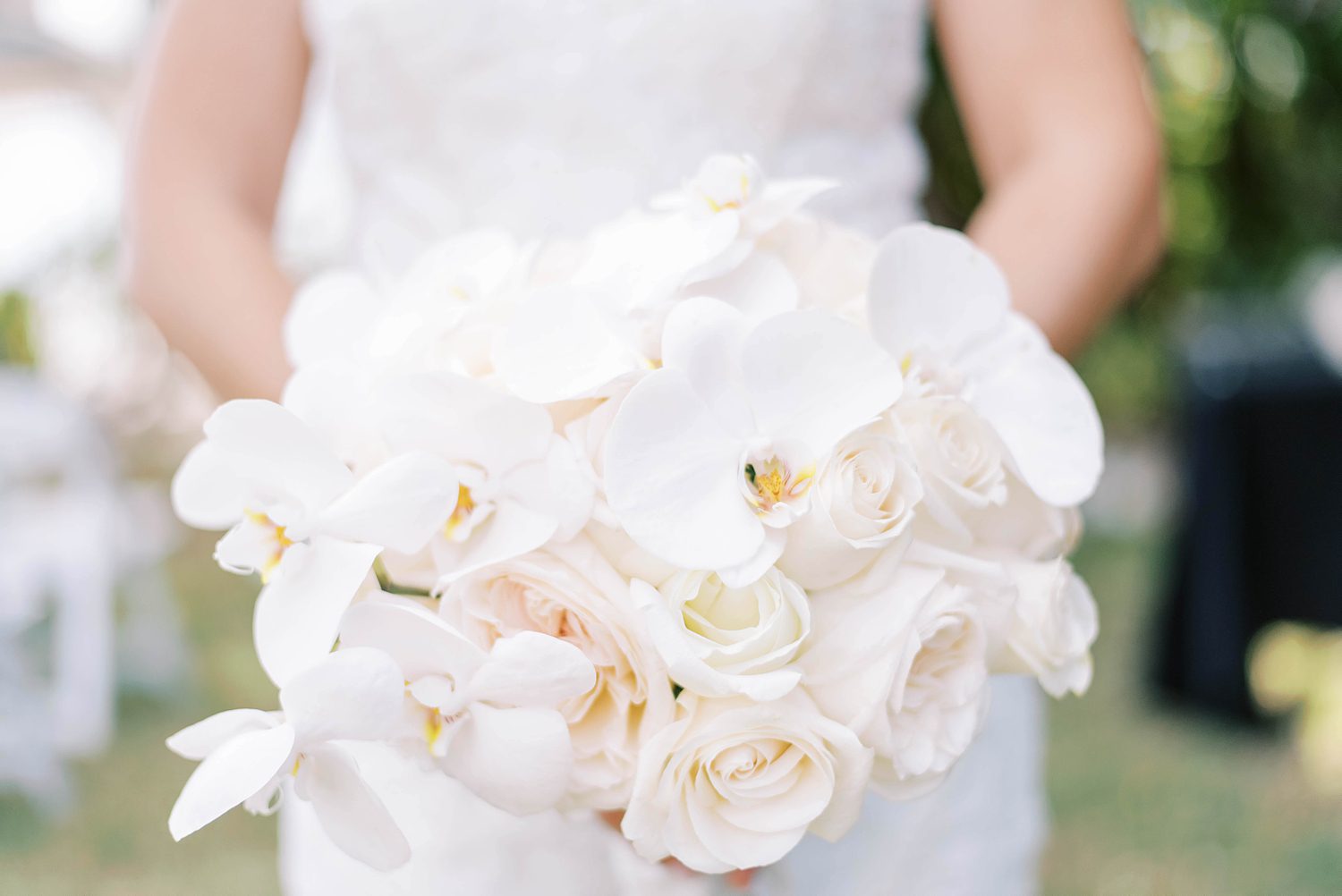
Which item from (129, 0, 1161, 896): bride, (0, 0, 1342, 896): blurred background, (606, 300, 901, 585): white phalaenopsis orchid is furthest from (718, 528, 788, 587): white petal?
(0, 0, 1342, 896): blurred background

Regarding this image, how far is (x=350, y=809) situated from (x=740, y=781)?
0.67ft

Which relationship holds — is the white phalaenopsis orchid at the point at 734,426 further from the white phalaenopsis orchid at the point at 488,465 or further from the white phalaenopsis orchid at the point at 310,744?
the white phalaenopsis orchid at the point at 310,744

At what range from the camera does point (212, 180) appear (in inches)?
46.1

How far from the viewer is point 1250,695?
14.0 ft

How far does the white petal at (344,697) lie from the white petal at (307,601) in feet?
0.13

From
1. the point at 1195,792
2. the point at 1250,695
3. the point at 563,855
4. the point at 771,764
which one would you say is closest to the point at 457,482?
the point at 771,764

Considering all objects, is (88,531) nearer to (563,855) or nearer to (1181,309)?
(563,855)

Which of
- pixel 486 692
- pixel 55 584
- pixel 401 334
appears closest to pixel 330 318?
pixel 401 334

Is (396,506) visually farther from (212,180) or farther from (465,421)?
(212,180)

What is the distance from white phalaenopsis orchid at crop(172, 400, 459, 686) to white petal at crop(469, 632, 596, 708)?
3.0 inches

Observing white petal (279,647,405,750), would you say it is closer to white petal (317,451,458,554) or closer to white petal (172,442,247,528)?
white petal (317,451,458,554)

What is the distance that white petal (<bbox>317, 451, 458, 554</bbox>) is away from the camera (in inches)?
26.0

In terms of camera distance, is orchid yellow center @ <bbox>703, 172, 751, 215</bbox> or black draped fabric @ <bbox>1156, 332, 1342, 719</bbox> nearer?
orchid yellow center @ <bbox>703, 172, 751, 215</bbox>

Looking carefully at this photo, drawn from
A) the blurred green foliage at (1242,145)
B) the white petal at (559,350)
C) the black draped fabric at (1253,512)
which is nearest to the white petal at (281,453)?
the white petal at (559,350)
